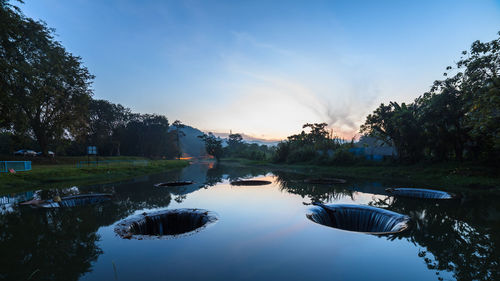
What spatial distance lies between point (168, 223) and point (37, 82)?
71.1ft

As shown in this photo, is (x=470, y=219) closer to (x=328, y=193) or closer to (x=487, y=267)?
(x=487, y=267)

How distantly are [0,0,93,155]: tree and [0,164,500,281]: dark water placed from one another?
14102mm

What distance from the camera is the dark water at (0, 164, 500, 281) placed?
6324 millimetres

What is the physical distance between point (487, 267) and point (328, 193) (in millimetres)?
12349

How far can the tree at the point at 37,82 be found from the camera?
19320 millimetres

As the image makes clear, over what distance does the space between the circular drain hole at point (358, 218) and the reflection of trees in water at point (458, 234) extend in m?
0.85

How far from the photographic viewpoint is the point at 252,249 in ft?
26.5

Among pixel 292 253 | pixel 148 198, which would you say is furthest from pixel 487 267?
Result: pixel 148 198

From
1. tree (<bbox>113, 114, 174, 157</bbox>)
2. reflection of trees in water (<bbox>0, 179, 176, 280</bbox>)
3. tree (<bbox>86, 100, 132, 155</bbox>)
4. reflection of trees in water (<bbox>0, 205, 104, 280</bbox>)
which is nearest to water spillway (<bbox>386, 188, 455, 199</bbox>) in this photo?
reflection of trees in water (<bbox>0, 179, 176, 280</bbox>)

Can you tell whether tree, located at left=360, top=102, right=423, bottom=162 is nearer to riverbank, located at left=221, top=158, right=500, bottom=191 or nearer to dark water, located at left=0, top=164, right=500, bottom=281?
riverbank, located at left=221, top=158, right=500, bottom=191

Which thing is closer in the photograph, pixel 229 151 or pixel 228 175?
pixel 228 175

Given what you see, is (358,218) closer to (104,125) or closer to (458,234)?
(458,234)

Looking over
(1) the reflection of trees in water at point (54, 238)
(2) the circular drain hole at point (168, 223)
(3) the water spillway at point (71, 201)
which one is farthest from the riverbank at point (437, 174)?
(3) the water spillway at point (71, 201)

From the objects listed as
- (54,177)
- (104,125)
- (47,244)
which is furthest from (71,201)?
(104,125)
